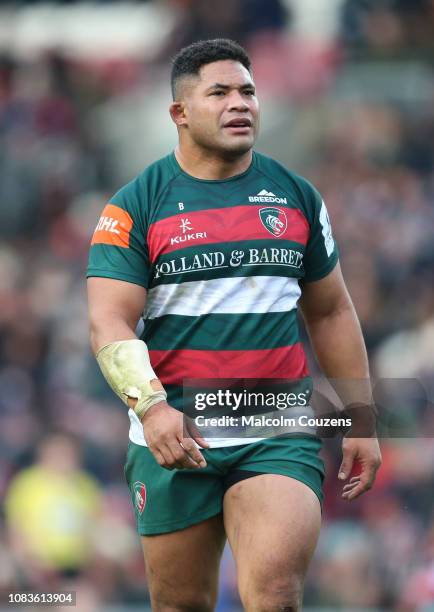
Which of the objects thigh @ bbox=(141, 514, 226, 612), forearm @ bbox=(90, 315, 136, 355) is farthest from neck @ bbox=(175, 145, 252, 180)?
thigh @ bbox=(141, 514, 226, 612)

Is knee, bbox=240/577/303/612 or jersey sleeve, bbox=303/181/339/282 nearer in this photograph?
knee, bbox=240/577/303/612

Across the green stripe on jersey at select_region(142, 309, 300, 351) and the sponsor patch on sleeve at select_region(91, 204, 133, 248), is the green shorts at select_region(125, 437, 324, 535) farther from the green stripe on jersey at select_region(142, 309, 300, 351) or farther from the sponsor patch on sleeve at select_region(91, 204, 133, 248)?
the sponsor patch on sleeve at select_region(91, 204, 133, 248)

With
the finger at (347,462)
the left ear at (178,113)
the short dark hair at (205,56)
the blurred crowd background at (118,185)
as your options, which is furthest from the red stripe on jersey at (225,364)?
the blurred crowd background at (118,185)

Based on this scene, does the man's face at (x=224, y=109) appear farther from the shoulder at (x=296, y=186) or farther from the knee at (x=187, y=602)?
the knee at (x=187, y=602)

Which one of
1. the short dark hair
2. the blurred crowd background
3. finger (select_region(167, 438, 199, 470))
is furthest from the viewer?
the blurred crowd background

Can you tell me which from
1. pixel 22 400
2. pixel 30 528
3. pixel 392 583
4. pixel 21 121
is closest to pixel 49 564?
pixel 30 528

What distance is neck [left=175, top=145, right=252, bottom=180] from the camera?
5.42 metres

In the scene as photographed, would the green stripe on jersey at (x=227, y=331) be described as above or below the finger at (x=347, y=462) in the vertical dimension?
above

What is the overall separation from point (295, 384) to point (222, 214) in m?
0.78

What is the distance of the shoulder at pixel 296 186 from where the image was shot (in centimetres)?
546

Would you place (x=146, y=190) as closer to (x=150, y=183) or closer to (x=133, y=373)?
(x=150, y=183)

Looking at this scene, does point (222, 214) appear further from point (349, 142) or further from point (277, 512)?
point (349, 142)

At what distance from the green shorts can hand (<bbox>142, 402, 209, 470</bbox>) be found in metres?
0.43

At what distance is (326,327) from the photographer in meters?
5.66
